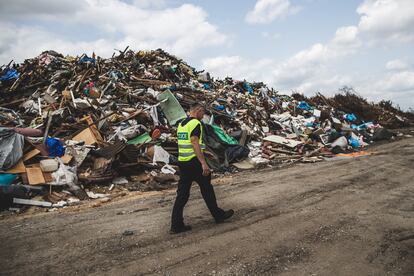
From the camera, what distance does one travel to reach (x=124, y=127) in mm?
9547

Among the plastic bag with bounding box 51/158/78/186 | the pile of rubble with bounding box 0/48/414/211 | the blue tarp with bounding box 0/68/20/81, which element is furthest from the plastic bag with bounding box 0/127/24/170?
the blue tarp with bounding box 0/68/20/81

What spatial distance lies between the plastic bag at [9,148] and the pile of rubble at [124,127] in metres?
0.02

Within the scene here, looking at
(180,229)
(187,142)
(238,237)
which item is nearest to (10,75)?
(187,142)

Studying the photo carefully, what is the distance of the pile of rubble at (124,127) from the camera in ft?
22.2

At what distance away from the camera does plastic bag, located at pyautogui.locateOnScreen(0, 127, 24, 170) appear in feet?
20.7

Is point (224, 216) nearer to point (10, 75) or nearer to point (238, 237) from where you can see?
point (238, 237)

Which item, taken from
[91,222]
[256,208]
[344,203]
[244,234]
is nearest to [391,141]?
[344,203]

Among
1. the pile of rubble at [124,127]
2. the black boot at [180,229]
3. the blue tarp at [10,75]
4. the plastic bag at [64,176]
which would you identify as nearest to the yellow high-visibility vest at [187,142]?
the black boot at [180,229]

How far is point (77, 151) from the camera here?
7.65 metres

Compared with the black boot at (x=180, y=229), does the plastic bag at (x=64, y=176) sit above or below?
above

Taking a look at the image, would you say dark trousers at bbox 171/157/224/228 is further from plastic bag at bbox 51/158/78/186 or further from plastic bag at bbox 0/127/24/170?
plastic bag at bbox 0/127/24/170

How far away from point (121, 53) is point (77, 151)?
9262 millimetres

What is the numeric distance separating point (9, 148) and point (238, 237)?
5.22 metres

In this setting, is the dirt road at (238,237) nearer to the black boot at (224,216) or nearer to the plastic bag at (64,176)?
the black boot at (224,216)
